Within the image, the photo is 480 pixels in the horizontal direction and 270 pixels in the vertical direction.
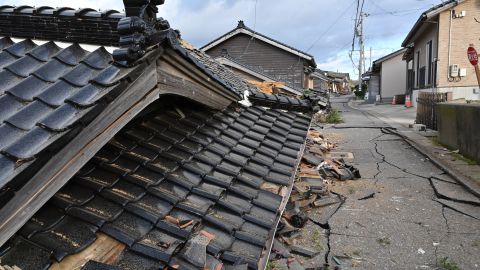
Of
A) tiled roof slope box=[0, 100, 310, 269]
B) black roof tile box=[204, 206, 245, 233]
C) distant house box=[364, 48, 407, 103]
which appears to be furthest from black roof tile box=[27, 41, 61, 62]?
distant house box=[364, 48, 407, 103]

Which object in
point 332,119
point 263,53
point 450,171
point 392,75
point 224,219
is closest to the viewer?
point 224,219

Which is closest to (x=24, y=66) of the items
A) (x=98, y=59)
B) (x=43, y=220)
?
(x=98, y=59)

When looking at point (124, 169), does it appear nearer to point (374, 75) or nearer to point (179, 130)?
point (179, 130)

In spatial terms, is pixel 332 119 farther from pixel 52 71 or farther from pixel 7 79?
pixel 7 79

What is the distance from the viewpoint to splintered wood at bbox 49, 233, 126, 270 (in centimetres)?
184

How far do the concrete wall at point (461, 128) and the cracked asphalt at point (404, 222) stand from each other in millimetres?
990

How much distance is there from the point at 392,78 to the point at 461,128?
32284mm

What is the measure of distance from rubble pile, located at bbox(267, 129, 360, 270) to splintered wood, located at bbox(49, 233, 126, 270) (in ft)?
6.74

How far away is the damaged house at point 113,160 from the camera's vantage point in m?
1.65

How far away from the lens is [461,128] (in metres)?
9.19

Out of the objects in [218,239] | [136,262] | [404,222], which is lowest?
[404,222]

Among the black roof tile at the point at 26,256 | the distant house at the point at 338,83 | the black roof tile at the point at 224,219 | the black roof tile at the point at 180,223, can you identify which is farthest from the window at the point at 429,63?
the distant house at the point at 338,83

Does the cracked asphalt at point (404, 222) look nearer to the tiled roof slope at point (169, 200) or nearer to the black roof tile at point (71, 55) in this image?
the tiled roof slope at point (169, 200)

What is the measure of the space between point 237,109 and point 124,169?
2602 mm
